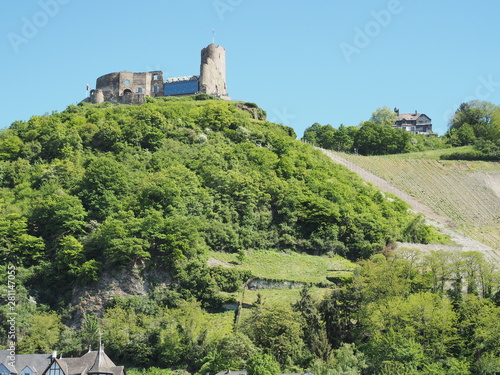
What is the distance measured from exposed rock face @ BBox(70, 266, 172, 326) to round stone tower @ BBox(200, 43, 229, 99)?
4764 centimetres

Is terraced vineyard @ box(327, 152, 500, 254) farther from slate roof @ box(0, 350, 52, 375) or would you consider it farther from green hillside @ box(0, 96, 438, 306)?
slate roof @ box(0, 350, 52, 375)

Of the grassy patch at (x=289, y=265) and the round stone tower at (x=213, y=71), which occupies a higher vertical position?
the round stone tower at (x=213, y=71)

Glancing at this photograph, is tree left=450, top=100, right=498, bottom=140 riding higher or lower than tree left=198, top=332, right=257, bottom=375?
higher

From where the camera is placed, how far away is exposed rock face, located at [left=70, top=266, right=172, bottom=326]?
61.4 m

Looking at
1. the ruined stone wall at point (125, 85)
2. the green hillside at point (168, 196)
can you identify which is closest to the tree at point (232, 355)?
the green hillside at point (168, 196)

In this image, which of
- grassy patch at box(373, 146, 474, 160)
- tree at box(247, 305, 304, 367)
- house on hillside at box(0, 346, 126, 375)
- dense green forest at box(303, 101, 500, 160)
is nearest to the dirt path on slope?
grassy patch at box(373, 146, 474, 160)

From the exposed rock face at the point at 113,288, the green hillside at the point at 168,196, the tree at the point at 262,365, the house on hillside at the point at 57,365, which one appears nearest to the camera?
the tree at the point at 262,365

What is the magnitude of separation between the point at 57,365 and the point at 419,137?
322 ft

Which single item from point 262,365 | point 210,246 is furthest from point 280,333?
point 210,246

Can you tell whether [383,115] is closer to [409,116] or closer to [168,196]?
[409,116]

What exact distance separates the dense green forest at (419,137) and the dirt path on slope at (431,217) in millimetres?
18997

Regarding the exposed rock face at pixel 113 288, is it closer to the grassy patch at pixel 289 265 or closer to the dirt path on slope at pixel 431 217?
the grassy patch at pixel 289 265

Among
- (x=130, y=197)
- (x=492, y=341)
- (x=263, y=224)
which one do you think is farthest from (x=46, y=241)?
(x=492, y=341)

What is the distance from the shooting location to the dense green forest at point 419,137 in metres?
124
